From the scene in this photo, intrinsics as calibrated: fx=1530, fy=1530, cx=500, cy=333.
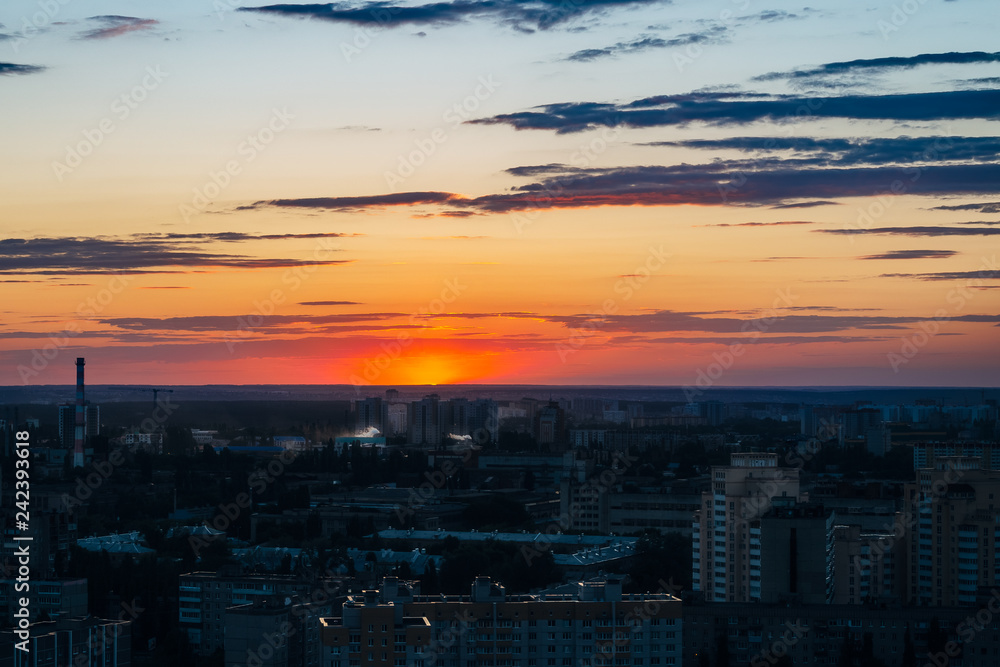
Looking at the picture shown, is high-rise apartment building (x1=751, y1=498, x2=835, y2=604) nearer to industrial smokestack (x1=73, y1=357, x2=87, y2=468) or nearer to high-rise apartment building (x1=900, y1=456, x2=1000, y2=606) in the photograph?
high-rise apartment building (x1=900, y1=456, x2=1000, y2=606)

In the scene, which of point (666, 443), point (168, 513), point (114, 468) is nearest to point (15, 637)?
point (168, 513)

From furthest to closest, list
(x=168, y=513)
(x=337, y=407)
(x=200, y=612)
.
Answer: (x=337, y=407), (x=168, y=513), (x=200, y=612)

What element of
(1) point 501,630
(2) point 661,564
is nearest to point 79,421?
(2) point 661,564

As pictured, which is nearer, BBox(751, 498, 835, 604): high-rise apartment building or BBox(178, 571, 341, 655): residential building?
BBox(751, 498, 835, 604): high-rise apartment building

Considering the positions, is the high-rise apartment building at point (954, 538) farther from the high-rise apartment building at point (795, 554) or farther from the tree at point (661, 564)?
the tree at point (661, 564)

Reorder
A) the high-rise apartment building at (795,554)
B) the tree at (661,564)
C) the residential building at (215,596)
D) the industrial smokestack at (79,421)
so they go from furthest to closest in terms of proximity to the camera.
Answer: the industrial smokestack at (79,421)
the tree at (661,564)
the residential building at (215,596)
the high-rise apartment building at (795,554)

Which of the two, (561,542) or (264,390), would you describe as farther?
(264,390)

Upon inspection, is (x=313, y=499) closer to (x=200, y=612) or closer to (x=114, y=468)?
(x=114, y=468)

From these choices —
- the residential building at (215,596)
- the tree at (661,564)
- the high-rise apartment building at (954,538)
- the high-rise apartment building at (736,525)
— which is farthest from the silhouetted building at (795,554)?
the residential building at (215,596)

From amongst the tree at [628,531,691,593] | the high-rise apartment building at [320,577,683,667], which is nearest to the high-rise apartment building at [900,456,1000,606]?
the tree at [628,531,691,593]
